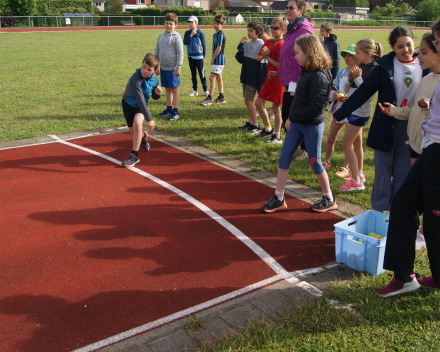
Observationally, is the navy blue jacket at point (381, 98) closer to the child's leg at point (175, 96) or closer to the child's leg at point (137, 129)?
the child's leg at point (137, 129)

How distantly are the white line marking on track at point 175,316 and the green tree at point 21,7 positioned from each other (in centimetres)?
5591

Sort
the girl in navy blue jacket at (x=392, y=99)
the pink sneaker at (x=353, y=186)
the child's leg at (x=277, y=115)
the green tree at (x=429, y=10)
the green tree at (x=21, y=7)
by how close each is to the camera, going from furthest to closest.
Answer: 1. the green tree at (x=429, y=10)
2. the green tree at (x=21, y=7)
3. the child's leg at (x=277, y=115)
4. the pink sneaker at (x=353, y=186)
5. the girl in navy blue jacket at (x=392, y=99)

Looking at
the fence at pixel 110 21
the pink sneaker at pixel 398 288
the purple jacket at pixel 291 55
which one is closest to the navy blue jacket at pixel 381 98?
the pink sneaker at pixel 398 288

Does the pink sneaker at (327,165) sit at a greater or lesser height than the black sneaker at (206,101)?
lesser

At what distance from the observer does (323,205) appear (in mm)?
5801

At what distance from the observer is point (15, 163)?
7.64m

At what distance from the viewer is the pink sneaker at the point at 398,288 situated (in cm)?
387

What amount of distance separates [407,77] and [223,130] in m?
5.38

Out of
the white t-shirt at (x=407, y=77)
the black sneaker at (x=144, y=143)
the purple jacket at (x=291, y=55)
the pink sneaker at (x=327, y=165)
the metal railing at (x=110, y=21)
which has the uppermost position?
the metal railing at (x=110, y=21)

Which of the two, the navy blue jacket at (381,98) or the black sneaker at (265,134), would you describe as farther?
the black sneaker at (265,134)

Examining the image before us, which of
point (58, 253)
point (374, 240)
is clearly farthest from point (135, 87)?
point (374, 240)

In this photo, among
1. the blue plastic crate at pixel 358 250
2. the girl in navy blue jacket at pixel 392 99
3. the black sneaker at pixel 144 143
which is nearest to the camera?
the blue plastic crate at pixel 358 250

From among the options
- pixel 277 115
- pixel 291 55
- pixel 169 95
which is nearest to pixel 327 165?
pixel 277 115

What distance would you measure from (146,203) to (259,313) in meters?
2.85
